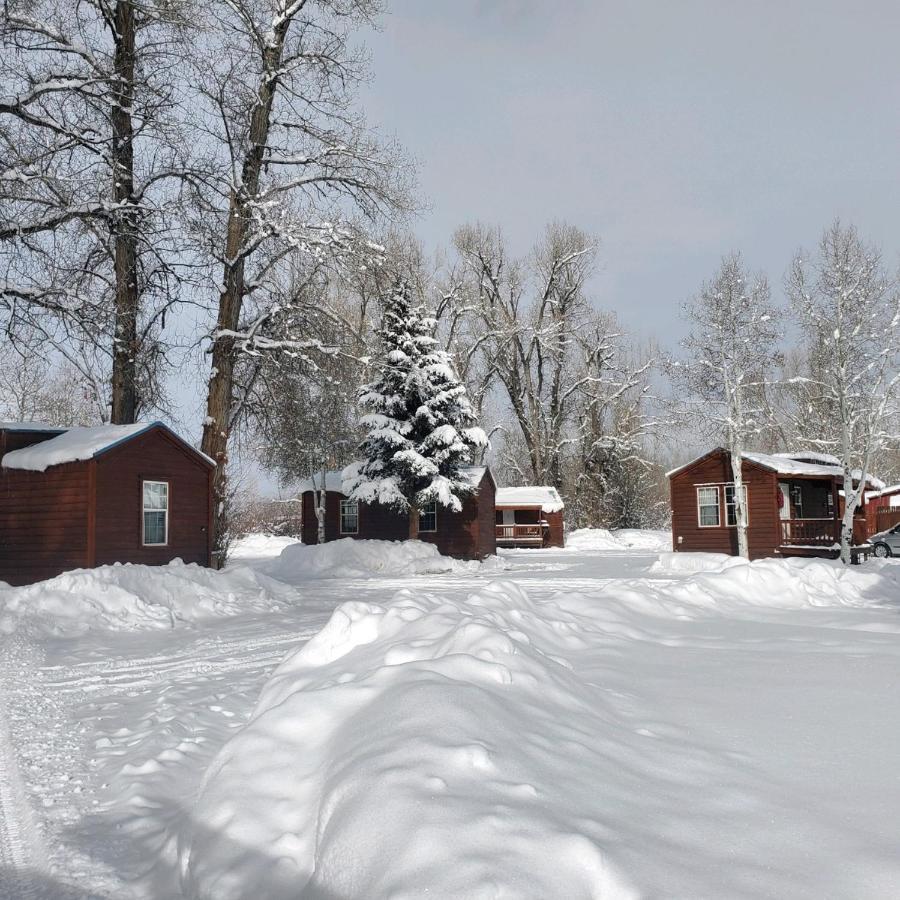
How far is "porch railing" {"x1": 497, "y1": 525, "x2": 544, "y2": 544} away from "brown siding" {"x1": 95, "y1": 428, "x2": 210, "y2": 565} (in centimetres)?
2451

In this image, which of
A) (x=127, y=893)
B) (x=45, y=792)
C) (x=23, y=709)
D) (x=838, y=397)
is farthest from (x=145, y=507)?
(x=838, y=397)

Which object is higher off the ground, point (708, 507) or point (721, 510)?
point (708, 507)

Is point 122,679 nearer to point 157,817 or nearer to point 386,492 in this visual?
point 157,817

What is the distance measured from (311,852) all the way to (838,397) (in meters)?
23.1

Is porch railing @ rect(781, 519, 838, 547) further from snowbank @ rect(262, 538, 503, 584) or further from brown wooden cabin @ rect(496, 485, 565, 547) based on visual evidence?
brown wooden cabin @ rect(496, 485, 565, 547)

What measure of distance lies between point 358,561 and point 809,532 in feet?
52.4

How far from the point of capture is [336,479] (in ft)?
109

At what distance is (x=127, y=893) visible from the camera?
10.8 feet

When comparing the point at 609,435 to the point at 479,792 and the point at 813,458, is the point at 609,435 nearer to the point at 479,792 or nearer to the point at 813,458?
the point at 813,458

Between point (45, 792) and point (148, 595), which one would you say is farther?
point (148, 595)

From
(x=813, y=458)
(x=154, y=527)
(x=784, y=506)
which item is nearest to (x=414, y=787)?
(x=154, y=527)

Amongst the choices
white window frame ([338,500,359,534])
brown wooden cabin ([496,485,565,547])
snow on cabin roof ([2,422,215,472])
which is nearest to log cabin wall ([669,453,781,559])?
brown wooden cabin ([496,485,565,547])

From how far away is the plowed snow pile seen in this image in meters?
2.62

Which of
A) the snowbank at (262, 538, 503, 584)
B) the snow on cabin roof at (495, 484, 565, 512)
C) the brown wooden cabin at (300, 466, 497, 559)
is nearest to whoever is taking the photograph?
the snowbank at (262, 538, 503, 584)
